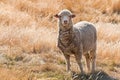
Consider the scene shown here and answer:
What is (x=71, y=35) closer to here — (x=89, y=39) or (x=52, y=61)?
(x=89, y=39)

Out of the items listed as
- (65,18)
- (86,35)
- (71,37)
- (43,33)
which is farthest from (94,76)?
(43,33)

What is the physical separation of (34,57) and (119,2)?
797 centimetres

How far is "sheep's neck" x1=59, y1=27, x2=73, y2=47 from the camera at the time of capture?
10.0 meters

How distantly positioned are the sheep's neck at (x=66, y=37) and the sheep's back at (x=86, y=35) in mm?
316

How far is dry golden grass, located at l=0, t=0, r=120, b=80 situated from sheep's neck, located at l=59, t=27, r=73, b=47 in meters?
0.70

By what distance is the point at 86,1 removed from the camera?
18953 mm

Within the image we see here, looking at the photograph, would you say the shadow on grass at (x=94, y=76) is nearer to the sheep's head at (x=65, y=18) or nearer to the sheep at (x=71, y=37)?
the sheep at (x=71, y=37)

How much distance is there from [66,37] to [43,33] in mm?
3485

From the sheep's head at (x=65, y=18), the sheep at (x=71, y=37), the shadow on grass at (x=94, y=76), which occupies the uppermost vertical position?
the sheep's head at (x=65, y=18)

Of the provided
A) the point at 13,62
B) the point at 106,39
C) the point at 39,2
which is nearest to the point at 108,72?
the point at 13,62

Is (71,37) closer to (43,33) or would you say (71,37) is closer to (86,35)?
(86,35)

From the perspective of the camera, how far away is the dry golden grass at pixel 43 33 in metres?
10.7

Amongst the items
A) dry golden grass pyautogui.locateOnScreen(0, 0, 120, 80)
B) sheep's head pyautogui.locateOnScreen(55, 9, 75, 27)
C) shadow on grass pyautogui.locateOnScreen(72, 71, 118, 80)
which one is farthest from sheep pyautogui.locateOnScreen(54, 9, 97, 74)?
dry golden grass pyautogui.locateOnScreen(0, 0, 120, 80)

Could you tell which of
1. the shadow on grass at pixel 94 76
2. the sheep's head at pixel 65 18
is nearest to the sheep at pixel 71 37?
the sheep's head at pixel 65 18
